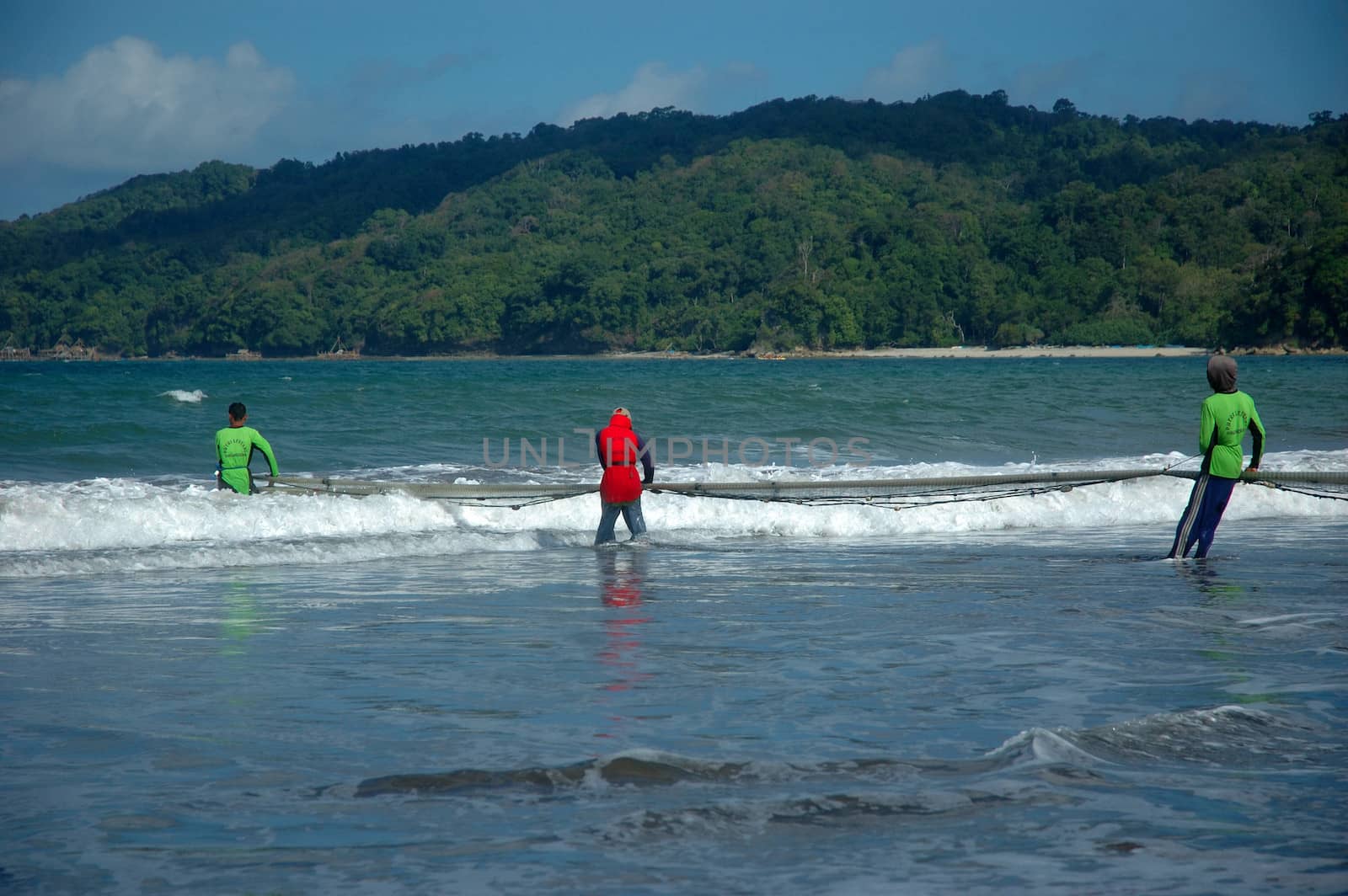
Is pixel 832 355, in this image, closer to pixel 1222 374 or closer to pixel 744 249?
pixel 744 249

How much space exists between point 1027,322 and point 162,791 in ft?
420

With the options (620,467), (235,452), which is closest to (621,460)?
(620,467)

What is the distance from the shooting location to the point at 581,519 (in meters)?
14.1

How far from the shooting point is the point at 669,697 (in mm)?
5941

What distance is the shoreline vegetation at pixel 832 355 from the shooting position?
361 feet

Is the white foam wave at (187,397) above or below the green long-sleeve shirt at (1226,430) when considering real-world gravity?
above

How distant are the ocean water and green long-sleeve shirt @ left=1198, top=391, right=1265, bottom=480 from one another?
0.84m

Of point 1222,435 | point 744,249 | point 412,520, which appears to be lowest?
point 412,520

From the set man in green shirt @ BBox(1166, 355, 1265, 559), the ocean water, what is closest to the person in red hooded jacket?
the ocean water

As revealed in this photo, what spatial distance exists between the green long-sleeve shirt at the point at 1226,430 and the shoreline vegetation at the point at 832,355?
9373cm

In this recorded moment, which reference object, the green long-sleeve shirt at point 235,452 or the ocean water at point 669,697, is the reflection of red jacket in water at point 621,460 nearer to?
the ocean water at point 669,697

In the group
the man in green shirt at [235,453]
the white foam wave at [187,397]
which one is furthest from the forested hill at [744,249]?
the man in green shirt at [235,453]

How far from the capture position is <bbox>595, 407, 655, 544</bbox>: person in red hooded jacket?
38.2ft

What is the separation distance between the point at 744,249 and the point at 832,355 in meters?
23.8
